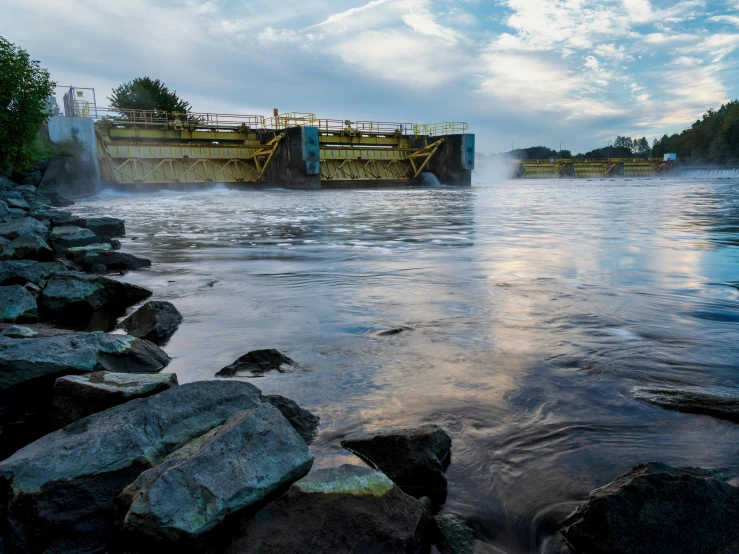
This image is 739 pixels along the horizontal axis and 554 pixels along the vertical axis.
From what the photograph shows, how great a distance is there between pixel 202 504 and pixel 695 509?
1430mm

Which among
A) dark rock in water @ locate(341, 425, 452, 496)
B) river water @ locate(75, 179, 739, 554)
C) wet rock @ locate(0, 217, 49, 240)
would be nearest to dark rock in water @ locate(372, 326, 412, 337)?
river water @ locate(75, 179, 739, 554)

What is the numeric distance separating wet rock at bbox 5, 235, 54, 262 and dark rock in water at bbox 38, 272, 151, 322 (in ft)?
6.56

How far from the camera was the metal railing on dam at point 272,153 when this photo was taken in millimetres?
30891

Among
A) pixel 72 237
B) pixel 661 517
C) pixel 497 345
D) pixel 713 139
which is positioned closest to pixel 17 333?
pixel 497 345

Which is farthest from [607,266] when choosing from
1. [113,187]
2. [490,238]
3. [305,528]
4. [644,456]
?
[113,187]

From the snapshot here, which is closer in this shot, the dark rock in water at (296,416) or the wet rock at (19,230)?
the dark rock in water at (296,416)

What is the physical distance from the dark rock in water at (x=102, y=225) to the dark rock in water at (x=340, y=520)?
9761 mm

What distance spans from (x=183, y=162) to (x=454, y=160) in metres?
17.7

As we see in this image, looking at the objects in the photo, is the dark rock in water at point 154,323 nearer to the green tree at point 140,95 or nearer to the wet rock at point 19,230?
the wet rock at point 19,230

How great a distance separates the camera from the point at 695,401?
8.87 feet

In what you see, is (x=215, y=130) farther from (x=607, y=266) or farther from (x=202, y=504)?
(x=202, y=504)

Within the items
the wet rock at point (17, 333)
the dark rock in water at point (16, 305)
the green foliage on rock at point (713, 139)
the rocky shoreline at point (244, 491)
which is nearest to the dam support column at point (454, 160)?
the dark rock in water at point (16, 305)

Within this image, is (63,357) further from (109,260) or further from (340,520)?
(109,260)

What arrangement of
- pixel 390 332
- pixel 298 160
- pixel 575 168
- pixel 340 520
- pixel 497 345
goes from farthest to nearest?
pixel 575 168 → pixel 298 160 → pixel 390 332 → pixel 497 345 → pixel 340 520
